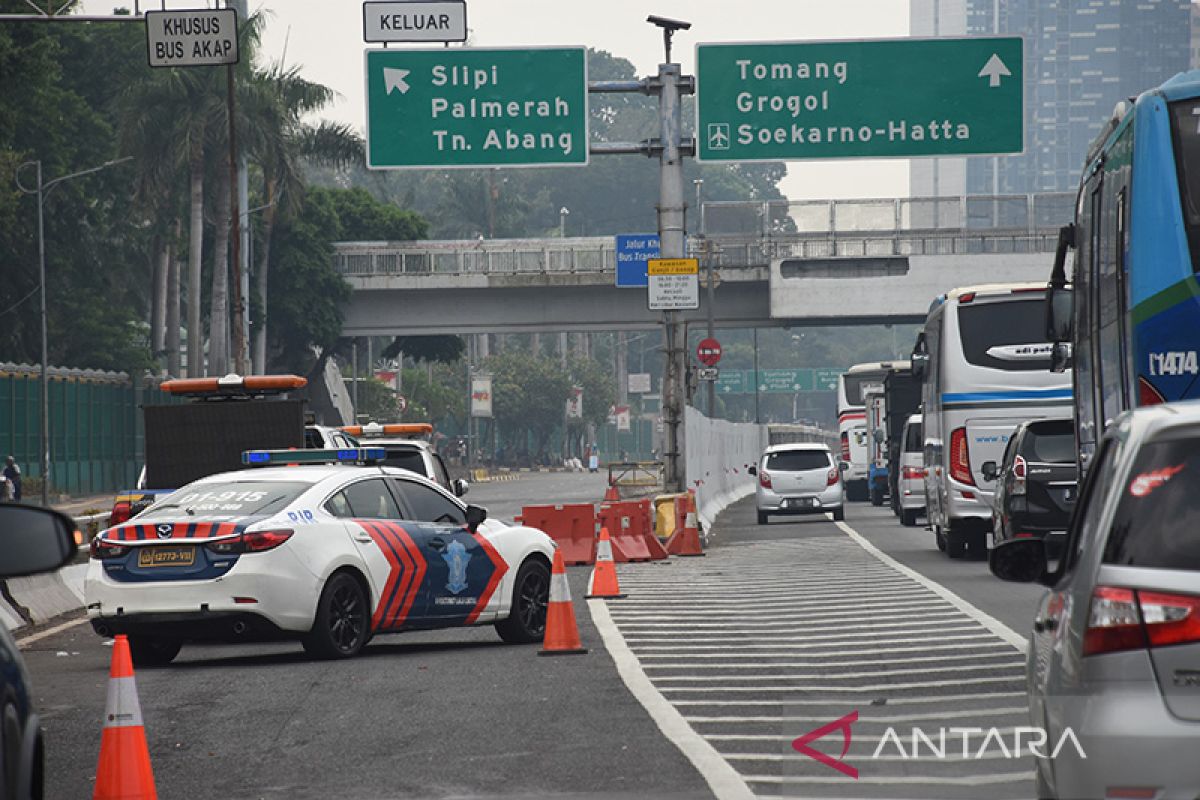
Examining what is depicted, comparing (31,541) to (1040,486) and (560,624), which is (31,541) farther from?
(1040,486)

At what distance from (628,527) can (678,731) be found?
61.6 feet

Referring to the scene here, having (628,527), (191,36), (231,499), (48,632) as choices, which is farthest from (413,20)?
(231,499)

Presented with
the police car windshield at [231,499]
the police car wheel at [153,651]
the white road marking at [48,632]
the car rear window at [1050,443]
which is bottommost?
the white road marking at [48,632]

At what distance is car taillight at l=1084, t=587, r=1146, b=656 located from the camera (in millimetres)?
5875

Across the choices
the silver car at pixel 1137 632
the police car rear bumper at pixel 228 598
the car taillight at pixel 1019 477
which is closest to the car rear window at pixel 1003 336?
the car taillight at pixel 1019 477

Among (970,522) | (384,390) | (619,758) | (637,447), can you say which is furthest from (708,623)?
(637,447)

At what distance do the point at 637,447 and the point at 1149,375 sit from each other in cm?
15197

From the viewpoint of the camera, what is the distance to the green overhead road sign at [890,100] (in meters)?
30.5

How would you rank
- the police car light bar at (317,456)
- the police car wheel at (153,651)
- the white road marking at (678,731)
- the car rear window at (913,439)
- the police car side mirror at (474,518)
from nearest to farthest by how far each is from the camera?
1. the white road marking at (678,731)
2. the police car wheel at (153,651)
3. the police car side mirror at (474,518)
4. the police car light bar at (317,456)
5. the car rear window at (913,439)

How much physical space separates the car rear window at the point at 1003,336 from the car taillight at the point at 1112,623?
22422 millimetres

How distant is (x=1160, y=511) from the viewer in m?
6.05

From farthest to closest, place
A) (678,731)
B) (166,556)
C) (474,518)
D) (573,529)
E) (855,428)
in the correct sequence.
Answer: (855,428)
(573,529)
(474,518)
(166,556)
(678,731)

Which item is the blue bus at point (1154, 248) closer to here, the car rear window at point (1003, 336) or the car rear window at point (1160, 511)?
the car rear window at point (1160, 511)

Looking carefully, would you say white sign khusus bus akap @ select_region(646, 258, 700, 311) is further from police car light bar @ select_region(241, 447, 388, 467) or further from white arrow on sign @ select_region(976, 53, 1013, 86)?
police car light bar @ select_region(241, 447, 388, 467)
